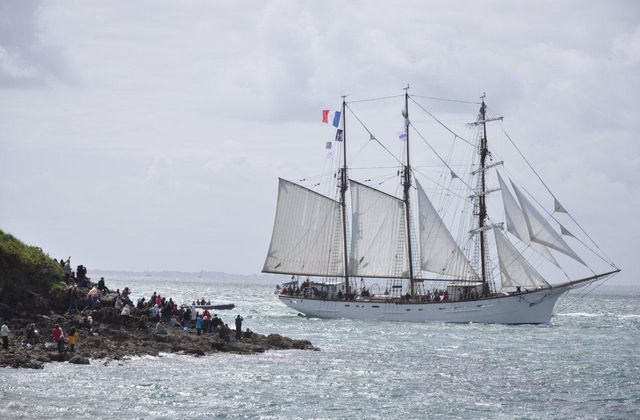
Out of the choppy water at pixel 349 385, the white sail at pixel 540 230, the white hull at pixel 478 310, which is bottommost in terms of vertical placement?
the choppy water at pixel 349 385

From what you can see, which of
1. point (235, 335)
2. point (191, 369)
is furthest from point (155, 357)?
point (235, 335)

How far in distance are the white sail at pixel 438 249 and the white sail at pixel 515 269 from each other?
376cm

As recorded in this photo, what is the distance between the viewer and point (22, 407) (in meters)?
31.6

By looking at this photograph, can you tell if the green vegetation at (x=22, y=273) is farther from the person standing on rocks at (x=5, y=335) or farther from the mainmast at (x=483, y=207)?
the mainmast at (x=483, y=207)

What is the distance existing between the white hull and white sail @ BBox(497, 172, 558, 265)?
223 inches

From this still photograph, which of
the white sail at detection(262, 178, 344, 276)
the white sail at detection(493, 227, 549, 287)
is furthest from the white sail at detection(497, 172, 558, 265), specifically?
the white sail at detection(262, 178, 344, 276)

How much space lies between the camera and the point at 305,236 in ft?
293

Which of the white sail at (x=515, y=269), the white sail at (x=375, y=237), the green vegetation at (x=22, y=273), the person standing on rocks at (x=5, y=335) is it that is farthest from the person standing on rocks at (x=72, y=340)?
the white sail at (x=375, y=237)

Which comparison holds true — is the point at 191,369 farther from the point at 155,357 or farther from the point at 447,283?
the point at 447,283

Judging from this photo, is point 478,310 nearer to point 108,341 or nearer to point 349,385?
point 108,341

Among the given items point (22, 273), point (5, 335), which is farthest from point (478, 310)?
point (5, 335)

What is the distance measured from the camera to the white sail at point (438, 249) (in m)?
86.9

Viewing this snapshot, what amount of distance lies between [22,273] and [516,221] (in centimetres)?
4511

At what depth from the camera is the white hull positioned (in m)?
83.6
